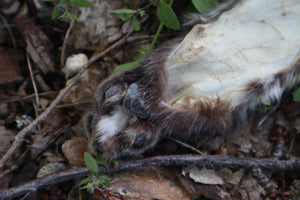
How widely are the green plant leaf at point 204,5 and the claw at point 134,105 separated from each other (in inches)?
33.9

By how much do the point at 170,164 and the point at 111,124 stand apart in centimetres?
48

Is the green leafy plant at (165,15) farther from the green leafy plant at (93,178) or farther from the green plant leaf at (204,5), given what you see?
the green leafy plant at (93,178)

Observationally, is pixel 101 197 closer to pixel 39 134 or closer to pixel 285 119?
pixel 39 134

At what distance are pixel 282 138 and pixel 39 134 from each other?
182 centimetres

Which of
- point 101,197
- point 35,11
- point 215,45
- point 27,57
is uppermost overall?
point 35,11

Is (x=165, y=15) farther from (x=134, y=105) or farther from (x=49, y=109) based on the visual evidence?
(x=49, y=109)

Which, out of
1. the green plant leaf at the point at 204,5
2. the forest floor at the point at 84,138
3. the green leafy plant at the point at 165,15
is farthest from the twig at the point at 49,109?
the green plant leaf at the point at 204,5

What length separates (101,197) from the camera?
175cm

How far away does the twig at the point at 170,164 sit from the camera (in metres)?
1.70

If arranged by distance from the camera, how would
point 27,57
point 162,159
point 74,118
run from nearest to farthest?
point 162,159
point 74,118
point 27,57

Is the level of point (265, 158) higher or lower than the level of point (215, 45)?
lower

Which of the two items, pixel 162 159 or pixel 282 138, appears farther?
pixel 282 138

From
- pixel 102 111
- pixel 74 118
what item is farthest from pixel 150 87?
pixel 74 118

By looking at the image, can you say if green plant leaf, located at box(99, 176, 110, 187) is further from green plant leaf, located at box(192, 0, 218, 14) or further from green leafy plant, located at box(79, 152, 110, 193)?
green plant leaf, located at box(192, 0, 218, 14)
